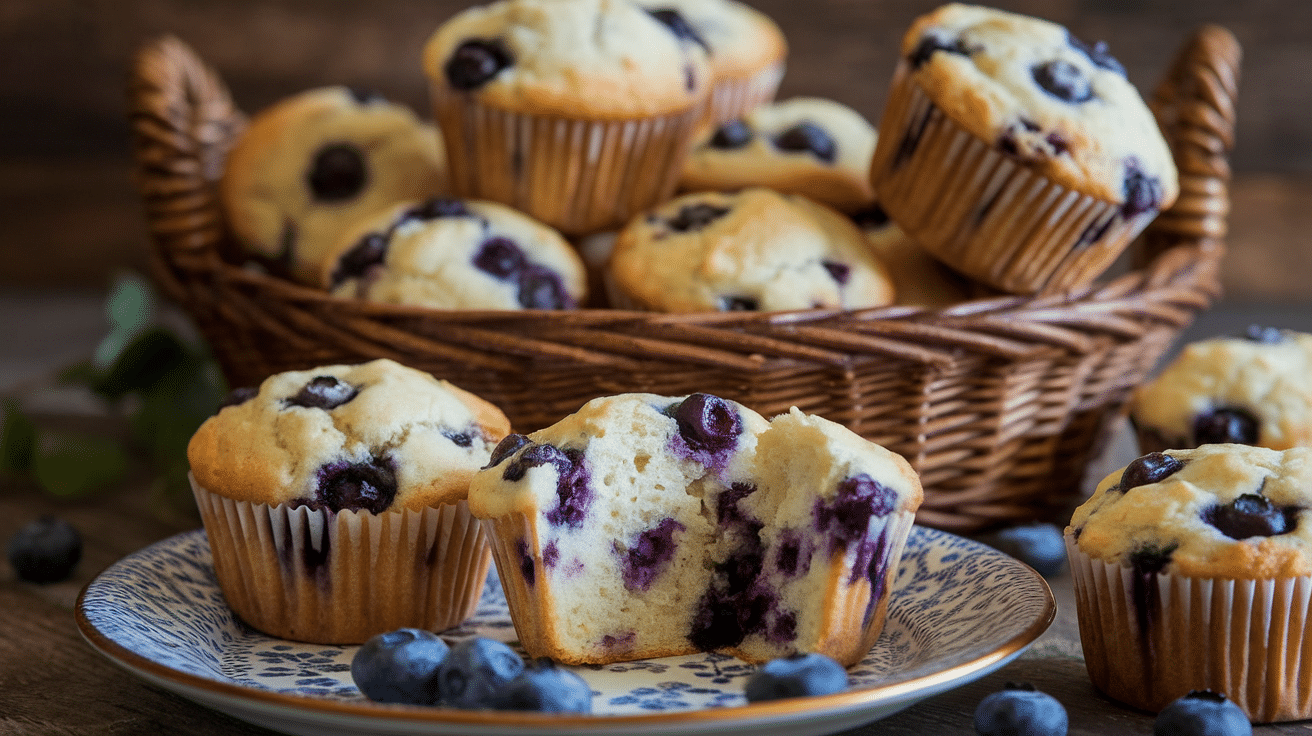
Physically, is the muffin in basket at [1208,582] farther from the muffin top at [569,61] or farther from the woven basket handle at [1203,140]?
the muffin top at [569,61]

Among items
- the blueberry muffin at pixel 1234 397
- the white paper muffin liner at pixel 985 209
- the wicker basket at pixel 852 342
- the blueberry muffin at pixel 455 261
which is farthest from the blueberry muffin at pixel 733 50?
the blueberry muffin at pixel 1234 397

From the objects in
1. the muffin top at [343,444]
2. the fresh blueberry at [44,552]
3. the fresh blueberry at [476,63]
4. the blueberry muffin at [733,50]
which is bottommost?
the fresh blueberry at [44,552]

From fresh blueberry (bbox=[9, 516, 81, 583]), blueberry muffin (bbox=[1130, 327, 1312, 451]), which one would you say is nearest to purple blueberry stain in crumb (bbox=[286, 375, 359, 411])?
fresh blueberry (bbox=[9, 516, 81, 583])

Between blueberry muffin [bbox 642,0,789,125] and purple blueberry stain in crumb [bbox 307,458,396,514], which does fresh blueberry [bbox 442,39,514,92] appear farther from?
purple blueberry stain in crumb [bbox 307,458,396,514]

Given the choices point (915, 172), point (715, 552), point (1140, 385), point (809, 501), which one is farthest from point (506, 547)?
point (1140, 385)

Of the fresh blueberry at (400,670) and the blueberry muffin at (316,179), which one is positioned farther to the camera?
the blueberry muffin at (316,179)

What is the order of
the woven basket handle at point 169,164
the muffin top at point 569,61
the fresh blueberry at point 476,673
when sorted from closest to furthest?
the fresh blueberry at point 476,673 → the muffin top at point 569,61 → the woven basket handle at point 169,164

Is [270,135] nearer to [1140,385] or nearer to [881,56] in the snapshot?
[1140,385]
